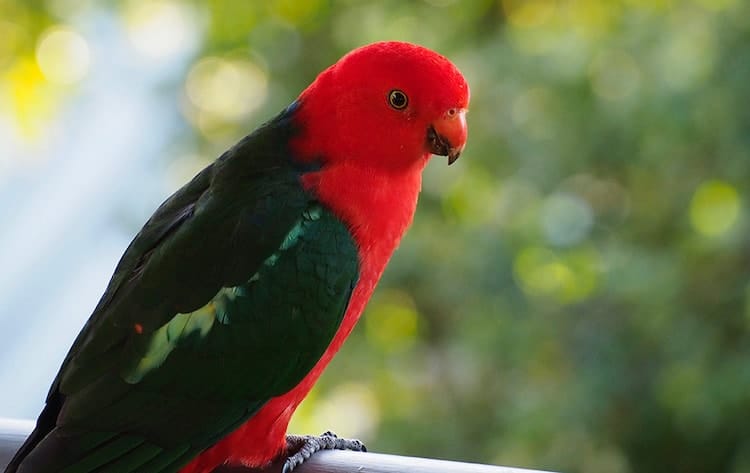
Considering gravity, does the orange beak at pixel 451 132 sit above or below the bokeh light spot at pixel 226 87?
below

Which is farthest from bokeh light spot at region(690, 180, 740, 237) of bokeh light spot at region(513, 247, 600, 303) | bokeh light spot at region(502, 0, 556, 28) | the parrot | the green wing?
the green wing

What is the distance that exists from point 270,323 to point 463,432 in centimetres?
136

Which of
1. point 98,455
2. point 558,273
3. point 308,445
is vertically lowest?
point 98,455

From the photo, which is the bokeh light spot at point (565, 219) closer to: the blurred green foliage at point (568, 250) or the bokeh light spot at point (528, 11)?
the blurred green foliage at point (568, 250)

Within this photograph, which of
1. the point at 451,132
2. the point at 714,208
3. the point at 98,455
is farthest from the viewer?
the point at 714,208

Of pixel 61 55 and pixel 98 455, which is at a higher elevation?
pixel 61 55

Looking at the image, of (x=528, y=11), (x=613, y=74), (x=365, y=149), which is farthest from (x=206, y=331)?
(x=528, y=11)

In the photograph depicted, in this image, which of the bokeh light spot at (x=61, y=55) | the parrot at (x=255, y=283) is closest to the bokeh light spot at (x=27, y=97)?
the bokeh light spot at (x=61, y=55)

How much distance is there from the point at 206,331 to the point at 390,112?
37cm

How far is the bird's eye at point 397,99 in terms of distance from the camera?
4.59 feet

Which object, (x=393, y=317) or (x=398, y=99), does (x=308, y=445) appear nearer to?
(x=398, y=99)

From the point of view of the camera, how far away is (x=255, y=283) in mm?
1301

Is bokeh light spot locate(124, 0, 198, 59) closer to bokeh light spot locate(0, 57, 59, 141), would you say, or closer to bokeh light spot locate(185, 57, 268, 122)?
bokeh light spot locate(185, 57, 268, 122)

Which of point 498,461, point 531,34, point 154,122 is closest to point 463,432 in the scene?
point 498,461
